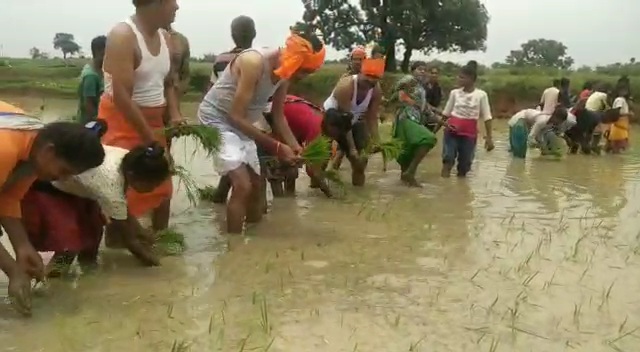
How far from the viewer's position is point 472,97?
9.86m

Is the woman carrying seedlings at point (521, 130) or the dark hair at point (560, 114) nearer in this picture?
the woman carrying seedlings at point (521, 130)

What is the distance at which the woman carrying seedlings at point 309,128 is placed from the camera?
7445mm

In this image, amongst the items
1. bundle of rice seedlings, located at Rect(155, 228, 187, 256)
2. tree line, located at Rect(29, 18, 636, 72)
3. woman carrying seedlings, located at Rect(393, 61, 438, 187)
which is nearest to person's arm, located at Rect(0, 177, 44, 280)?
bundle of rice seedlings, located at Rect(155, 228, 187, 256)

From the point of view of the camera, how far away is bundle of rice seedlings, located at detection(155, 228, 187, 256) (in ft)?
16.7

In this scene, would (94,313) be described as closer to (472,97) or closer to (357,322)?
(357,322)

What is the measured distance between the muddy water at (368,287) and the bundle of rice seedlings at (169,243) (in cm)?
10

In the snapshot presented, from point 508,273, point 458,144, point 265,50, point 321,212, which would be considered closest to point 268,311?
point 508,273

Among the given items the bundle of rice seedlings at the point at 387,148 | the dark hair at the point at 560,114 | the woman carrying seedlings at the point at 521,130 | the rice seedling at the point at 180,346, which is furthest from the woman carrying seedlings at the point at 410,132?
the rice seedling at the point at 180,346

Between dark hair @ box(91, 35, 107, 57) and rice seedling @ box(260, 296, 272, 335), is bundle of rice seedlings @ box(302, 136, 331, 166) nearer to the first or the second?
dark hair @ box(91, 35, 107, 57)

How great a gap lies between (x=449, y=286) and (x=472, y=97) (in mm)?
5699

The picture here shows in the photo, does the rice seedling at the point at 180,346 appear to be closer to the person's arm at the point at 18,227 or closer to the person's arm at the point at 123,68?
the person's arm at the point at 18,227

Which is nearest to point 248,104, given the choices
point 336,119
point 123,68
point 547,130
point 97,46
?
point 123,68

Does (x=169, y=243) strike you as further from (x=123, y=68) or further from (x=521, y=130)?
(x=521, y=130)

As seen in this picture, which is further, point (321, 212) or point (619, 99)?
point (619, 99)
